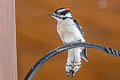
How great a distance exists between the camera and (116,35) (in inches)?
48.4

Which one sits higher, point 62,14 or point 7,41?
point 62,14

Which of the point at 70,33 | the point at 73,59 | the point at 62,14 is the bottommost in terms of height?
the point at 73,59

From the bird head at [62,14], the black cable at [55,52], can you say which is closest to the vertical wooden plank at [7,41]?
the black cable at [55,52]

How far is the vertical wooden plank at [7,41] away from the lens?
0.94 meters

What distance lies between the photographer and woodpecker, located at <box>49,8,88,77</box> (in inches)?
40.1

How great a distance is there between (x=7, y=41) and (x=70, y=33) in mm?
298

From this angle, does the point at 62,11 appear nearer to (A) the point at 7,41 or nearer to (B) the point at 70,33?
(B) the point at 70,33

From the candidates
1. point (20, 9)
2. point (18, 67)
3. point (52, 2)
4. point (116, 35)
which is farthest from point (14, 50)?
A: point (116, 35)

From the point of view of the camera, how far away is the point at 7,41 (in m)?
1.03

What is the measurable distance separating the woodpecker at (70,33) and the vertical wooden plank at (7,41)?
9.1 inches

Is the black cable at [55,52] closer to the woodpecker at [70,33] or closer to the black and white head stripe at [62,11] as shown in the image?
the woodpecker at [70,33]

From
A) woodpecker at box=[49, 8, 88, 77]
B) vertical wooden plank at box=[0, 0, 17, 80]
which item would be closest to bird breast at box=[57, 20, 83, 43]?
woodpecker at box=[49, 8, 88, 77]

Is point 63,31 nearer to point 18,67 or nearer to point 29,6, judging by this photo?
point 29,6

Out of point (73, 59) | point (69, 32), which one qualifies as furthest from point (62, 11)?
point (73, 59)
